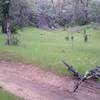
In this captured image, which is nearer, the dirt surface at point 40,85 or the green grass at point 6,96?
the green grass at point 6,96

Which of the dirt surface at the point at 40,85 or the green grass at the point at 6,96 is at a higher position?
the green grass at the point at 6,96

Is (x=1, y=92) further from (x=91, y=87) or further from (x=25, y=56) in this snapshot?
(x=25, y=56)

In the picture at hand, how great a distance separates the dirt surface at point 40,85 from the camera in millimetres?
12562

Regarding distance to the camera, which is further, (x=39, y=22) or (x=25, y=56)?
(x=39, y=22)

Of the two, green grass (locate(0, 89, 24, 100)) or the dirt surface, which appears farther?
the dirt surface

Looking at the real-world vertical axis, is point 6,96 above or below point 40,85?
above

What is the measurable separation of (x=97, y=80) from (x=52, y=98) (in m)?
3.44

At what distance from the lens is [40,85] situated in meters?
14.1

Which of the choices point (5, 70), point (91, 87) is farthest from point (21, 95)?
point (5, 70)

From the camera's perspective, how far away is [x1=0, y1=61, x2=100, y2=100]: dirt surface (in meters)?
12.6

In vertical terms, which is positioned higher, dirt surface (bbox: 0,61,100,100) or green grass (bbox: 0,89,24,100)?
green grass (bbox: 0,89,24,100)

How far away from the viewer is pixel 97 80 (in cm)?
1474

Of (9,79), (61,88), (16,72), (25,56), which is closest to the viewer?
(61,88)

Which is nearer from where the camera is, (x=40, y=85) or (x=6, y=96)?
(x=6, y=96)
